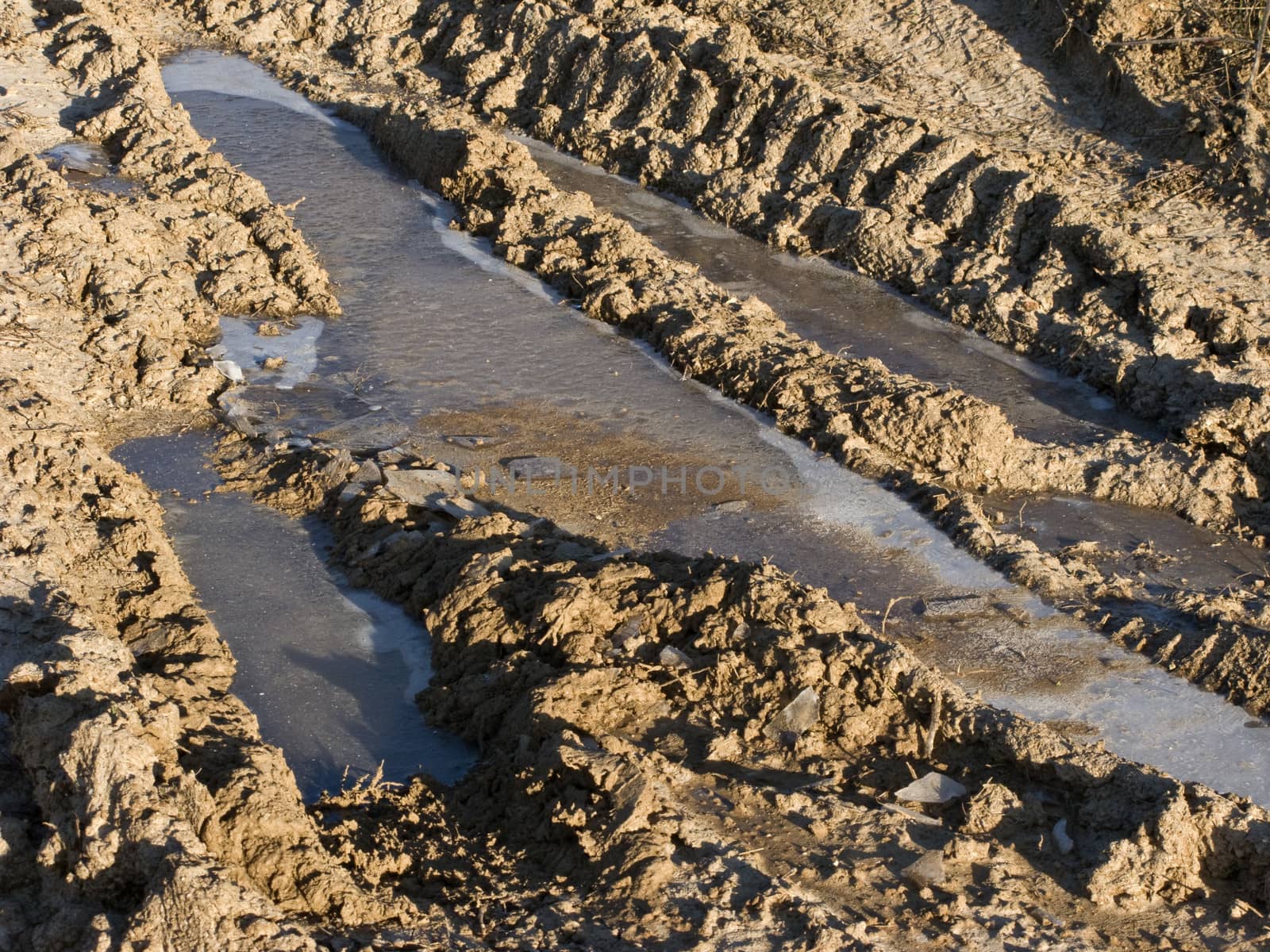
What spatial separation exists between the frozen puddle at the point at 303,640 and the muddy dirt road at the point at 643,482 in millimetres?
28

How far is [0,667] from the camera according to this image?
5.26m

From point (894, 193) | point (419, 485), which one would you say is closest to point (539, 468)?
point (419, 485)

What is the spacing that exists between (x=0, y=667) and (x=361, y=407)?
350cm

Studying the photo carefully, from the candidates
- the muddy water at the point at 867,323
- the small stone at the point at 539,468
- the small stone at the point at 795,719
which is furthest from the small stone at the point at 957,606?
the small stone at the point at 539,468

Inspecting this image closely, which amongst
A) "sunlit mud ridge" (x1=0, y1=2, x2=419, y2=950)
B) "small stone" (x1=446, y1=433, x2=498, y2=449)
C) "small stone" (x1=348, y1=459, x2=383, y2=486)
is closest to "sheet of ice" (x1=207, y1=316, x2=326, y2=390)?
"sunlit mud ridge" (x1=0, y1=2, x2=419, y2=950)

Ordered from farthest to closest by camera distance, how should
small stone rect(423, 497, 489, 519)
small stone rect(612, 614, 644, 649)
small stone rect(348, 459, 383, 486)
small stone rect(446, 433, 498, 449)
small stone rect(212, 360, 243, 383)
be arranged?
1. small stone rect(212, 360, 243, 383)
2. small stone rect(446, 433, 498, 449)
3. small stone rect(348, 459, 383, 486)
4. small stone rect(423, 497, 489, 519)
5. small stone rect(612, 614, 644, 649)

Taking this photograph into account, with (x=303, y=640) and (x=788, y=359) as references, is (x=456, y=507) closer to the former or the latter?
(x=303, y=640)

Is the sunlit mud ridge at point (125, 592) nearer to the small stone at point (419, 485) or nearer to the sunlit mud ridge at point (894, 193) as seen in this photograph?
the small stone at point (419, 485)

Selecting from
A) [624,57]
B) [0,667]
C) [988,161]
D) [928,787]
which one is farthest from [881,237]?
[0,667]

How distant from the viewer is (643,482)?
7738 mm

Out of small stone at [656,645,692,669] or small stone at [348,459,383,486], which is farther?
small stone at [348,459,383,486]

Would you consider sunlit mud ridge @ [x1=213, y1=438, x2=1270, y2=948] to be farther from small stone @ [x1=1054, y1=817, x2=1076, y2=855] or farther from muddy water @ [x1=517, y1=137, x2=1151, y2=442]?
muddy water @ [x1=517, y1=137, x2=1151, y2=442]

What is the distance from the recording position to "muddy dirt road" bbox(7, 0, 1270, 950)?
4551mm

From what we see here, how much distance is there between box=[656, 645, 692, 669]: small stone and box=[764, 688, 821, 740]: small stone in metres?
0.52
